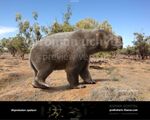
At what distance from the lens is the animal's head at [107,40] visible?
5.00m

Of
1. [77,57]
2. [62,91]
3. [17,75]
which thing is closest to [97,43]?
[77,57]

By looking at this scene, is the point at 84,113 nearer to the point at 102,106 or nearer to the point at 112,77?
the point at 102,106

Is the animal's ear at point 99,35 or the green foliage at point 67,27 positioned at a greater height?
the green foliage at point 67,27

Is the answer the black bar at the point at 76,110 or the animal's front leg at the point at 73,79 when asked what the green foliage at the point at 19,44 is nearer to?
the animal's front leg at the point at 73,79

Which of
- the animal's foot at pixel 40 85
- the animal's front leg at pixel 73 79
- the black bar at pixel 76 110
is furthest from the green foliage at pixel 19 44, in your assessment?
the black bar at pixel 76 110

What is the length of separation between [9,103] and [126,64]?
1.77 metres

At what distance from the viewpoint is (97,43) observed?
5.02 meters

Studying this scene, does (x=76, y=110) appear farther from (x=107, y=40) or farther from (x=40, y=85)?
(x=107, y=40)

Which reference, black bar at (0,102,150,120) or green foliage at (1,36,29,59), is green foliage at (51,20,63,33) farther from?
black bar at (0,102,150,120)

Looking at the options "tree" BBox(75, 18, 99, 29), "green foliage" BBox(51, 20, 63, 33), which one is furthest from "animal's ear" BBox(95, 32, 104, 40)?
"green foliage" BBox(51, 20, 63, 33)

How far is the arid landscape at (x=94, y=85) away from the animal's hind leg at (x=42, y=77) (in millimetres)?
59

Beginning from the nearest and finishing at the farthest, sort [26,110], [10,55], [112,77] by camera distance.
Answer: [26,110] < [112,77] < [10,55]

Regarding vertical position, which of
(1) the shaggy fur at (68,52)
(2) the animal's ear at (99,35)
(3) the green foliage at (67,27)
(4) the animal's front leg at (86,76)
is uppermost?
(3) the green foliage at (67,27)

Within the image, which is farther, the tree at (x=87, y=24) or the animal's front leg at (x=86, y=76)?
the animal's front leg at (x=86, y=76)
